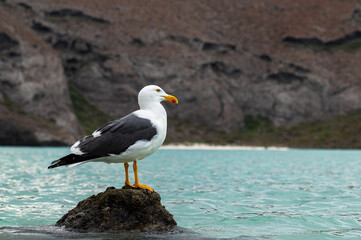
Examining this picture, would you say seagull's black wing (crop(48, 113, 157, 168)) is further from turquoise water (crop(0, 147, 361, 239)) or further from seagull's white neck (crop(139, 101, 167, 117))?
turquoise water (crop(0, 147, 361, 239))

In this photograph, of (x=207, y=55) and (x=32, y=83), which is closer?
(x=32, y=83)

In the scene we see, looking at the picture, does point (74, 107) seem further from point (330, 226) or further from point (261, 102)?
point (330, 226)

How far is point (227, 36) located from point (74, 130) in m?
60.9

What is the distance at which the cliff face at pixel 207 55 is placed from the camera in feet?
390

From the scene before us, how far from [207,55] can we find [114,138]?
124m

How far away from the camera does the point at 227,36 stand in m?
140

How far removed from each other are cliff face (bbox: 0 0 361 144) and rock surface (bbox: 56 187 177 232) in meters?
96.6

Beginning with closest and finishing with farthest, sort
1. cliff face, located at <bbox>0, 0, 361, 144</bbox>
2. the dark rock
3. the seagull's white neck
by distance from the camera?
the seagull's white neck
the dark rock
cliff face, located at <bbox>0, 0, 361, 144</bbox>

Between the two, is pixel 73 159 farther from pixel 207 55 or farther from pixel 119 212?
pixel 207 55

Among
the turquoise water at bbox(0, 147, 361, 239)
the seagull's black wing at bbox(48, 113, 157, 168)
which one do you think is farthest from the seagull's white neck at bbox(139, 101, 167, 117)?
the turquoise water at bbox(0, 147, 361, 239)

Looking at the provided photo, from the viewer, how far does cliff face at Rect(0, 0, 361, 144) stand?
119 metres

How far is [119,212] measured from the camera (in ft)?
32.2

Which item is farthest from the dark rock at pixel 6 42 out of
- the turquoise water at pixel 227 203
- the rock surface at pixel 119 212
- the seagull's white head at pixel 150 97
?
the seagull's white head at pixel 150 97

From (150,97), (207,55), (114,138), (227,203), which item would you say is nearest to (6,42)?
(207,55)
